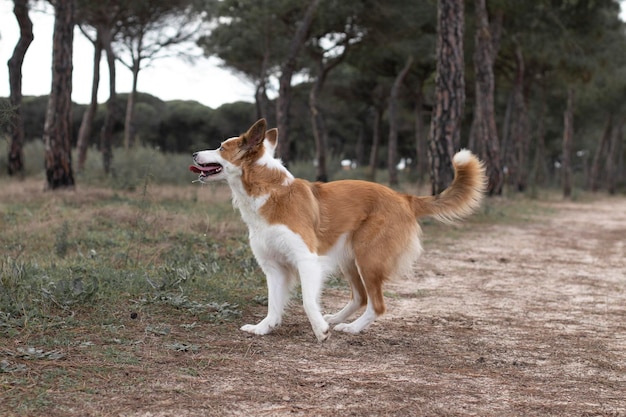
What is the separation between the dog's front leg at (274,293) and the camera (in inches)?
195

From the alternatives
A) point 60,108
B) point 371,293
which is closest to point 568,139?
point 60,108

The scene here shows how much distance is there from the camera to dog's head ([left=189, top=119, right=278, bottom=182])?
4.86m

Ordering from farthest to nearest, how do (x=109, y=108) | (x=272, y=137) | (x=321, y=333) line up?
(x=109, y=108), (x=272, y=137), (x=321, y=333)

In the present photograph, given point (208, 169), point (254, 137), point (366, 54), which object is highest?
point (366, 54)

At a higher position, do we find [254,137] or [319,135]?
[319,135]

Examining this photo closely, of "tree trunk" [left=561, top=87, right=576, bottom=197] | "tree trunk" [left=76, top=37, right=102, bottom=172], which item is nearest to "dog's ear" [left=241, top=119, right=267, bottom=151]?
"tree trunk" [left=76, top=37, right=102, bottom=172]

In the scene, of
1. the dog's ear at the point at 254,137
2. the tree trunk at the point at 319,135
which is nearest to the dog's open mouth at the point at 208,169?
the dog's ear at the point at 254,137

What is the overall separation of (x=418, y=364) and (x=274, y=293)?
121cm

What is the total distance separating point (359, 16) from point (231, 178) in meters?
21.5

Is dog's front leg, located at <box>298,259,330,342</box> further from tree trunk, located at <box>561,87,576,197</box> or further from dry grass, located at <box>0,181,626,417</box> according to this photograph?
tree trunk, located at <box>561,87,576,197</box>

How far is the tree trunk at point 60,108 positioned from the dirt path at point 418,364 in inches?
357

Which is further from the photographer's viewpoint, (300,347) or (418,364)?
(300,347)

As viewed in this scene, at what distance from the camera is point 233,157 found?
4887mm

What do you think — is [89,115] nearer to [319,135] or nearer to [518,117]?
[319,135]
